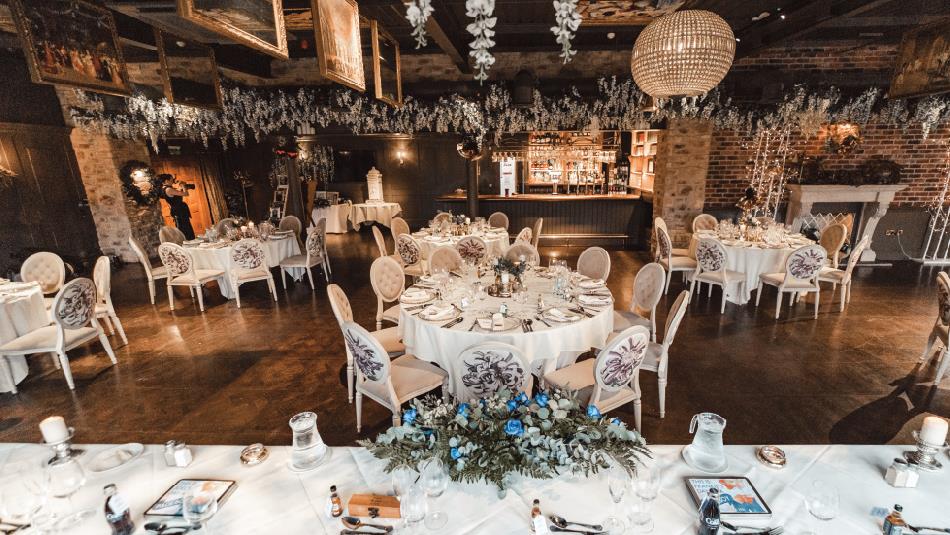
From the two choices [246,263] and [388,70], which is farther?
[246,263]

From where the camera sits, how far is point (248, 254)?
19.9ft

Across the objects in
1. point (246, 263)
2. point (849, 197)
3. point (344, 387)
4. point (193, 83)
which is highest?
point (193, 83)

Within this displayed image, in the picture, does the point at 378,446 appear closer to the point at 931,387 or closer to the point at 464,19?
the point at 931,387

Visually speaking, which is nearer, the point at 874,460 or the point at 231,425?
the point at 874,460

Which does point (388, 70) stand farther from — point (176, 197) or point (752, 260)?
point (176, 197)

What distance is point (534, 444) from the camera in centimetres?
158

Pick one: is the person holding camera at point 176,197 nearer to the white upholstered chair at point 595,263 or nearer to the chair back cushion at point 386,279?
the chair back cushion at point 386,279

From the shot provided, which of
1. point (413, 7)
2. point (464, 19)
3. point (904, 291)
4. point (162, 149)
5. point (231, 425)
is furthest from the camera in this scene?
point (162, 149)

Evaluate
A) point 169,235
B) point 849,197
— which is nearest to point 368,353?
point 169,235

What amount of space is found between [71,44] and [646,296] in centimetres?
534

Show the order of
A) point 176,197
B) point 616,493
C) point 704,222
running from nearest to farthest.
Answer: point 616,493 < point 704,222 < point 176,197

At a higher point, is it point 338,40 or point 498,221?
point 338,40

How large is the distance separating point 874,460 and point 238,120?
9353 mm

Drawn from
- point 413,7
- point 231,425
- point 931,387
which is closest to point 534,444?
point 413,7
